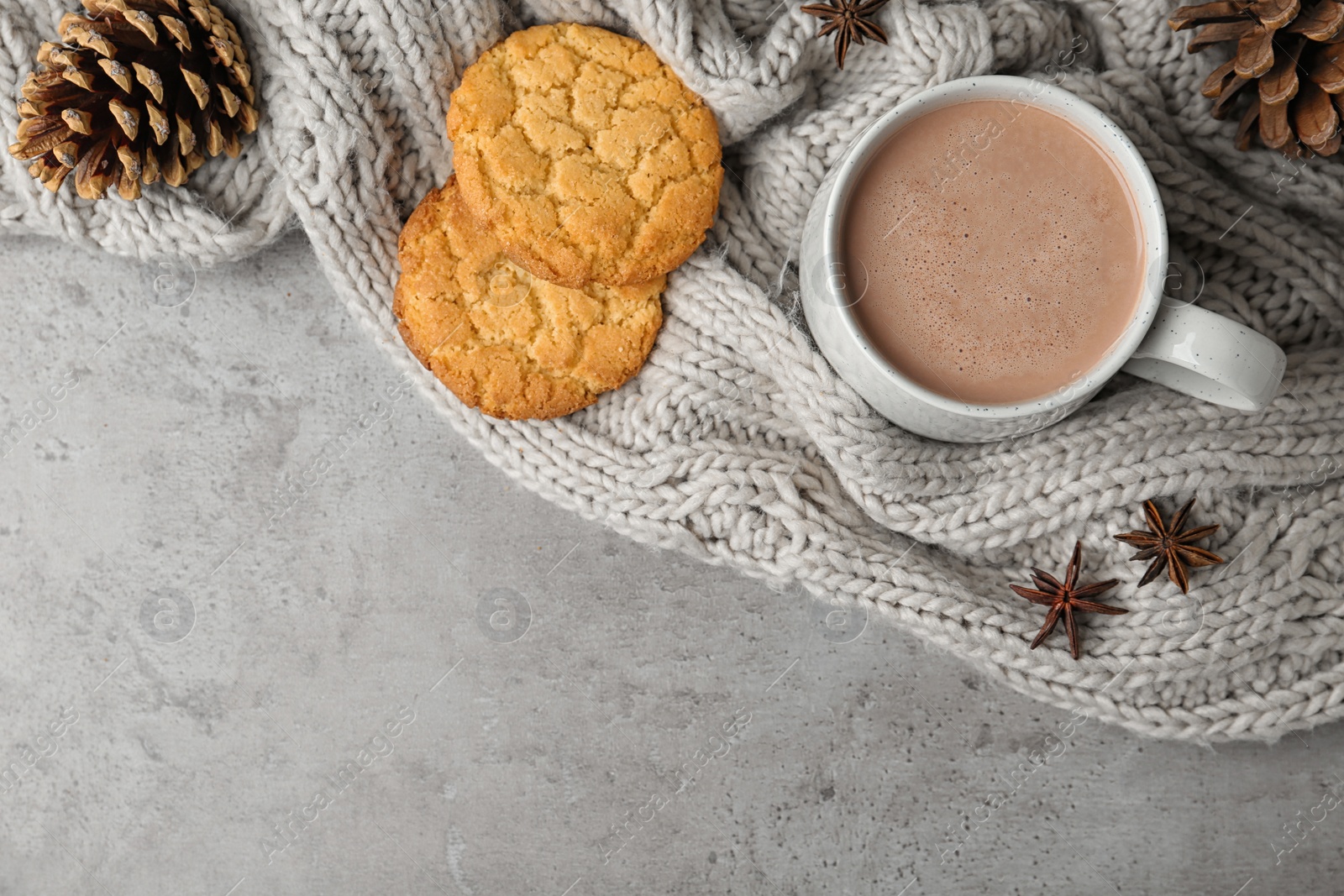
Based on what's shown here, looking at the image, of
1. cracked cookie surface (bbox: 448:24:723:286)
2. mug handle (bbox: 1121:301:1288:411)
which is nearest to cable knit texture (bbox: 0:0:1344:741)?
cracked cookie surface (bbox: 448:24:723:286)

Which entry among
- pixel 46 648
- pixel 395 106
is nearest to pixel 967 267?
pixel 395 106

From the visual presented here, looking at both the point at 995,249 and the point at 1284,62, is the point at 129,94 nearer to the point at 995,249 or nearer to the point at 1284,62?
the point at 995,249

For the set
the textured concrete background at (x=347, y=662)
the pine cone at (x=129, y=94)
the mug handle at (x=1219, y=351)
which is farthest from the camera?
the textured concrete background at (x=347, y=662)

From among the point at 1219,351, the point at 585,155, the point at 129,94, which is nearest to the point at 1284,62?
the point at 1219,351

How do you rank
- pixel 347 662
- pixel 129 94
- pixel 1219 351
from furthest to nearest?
1. pixel 347 662
2. pixel 129 94
3. pixel 1219 351

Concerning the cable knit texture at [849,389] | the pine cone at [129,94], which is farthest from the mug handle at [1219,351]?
the pine cone at [129,94]

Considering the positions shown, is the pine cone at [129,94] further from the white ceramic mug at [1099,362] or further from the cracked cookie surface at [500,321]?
the white ceramic mug at [1099,362]

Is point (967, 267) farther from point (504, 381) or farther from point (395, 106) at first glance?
point (395, 106)
